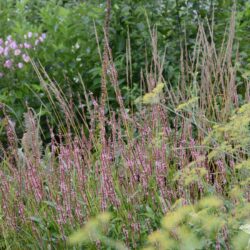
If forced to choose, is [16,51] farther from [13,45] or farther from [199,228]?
[199,228]

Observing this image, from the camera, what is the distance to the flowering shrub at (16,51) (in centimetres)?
561

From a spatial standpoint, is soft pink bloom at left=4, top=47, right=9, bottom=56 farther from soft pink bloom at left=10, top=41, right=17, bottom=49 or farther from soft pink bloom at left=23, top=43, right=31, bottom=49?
soft pink bloom at left=23, top=43, right=31, bottom=49

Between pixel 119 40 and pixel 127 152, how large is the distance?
6.68ft

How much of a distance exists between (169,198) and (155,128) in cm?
76

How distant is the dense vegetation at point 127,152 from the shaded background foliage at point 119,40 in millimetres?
12

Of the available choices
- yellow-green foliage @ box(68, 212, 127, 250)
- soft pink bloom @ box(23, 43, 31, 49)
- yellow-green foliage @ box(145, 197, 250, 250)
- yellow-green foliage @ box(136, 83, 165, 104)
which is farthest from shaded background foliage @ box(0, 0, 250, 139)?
yellow-green foliage @ box(145, 197, 250, 250)

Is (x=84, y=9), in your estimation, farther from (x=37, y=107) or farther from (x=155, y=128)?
(x=155, y=128)

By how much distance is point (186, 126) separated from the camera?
3.79 meters

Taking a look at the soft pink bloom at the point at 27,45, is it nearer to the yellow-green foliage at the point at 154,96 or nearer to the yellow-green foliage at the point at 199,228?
the yellow-green foliage at the point at 154,96

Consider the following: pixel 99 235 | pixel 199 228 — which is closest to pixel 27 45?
pixel 99 235

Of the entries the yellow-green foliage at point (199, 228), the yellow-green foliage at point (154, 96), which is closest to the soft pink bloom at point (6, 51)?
the yellow-green foliage at point (154, 96)

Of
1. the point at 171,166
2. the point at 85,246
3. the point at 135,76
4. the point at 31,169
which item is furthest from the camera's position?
the point at 135,76

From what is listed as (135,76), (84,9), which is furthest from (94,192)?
(84,9)

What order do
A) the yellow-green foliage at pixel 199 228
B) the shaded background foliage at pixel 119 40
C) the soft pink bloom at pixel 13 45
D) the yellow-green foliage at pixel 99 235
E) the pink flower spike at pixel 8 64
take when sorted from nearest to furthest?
1. the yellow-green foliage at pixel 199 228
2. the yellow-green foliage at pixel 99 235
3. the shaded background foliage at pixel 119 40
4. the pink flower spike at pixel 8 64
5. the soft pink bloom at pixel 13 45
